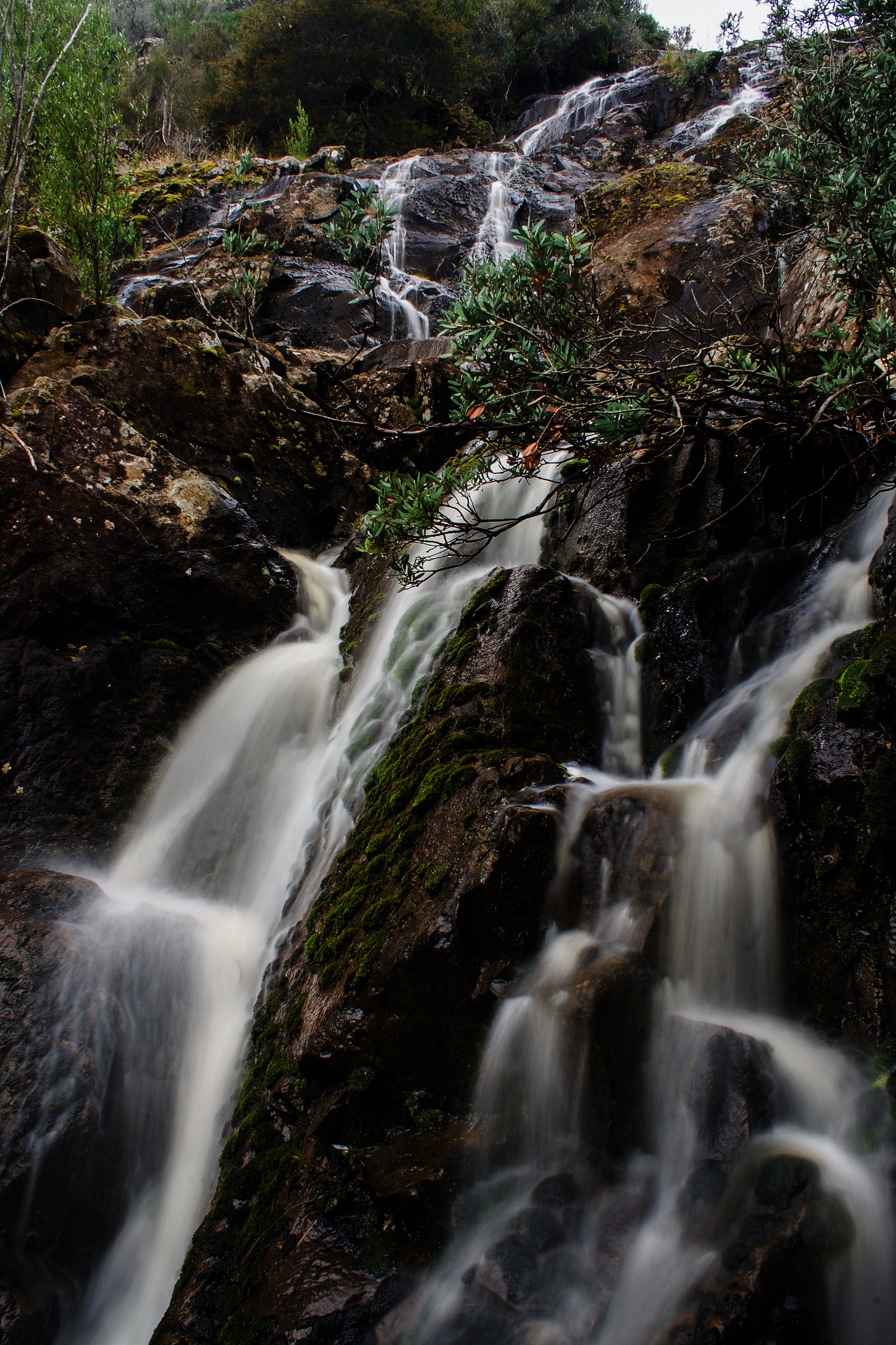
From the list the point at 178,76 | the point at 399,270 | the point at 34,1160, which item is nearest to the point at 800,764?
the point at 34,1160

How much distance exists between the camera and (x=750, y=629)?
5781 millimetres

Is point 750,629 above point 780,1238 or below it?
above

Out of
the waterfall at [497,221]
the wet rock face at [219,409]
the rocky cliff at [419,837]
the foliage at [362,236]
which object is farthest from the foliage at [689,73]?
the foliage at [362,236]

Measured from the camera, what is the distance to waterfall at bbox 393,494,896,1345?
9.40 ft

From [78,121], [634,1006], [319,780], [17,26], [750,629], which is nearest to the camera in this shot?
[634,1006]

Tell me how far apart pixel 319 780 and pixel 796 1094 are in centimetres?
448

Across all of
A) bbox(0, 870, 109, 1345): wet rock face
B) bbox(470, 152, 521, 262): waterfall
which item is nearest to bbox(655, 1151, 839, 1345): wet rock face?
bbox(0, 870, 109, 1345): wet rock face

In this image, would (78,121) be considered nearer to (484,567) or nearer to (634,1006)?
(484,567)

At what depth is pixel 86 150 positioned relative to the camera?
10.6m

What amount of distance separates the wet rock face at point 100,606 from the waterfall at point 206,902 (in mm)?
401

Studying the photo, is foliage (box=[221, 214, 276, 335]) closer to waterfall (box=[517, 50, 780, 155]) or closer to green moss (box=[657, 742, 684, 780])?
green moss (box=[657, 742, 684, 780])

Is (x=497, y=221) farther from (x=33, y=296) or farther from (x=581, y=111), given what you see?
(x=33, y=296)

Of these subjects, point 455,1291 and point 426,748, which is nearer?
point 455,1291

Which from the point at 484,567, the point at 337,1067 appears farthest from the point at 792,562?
the point at 337,1067
